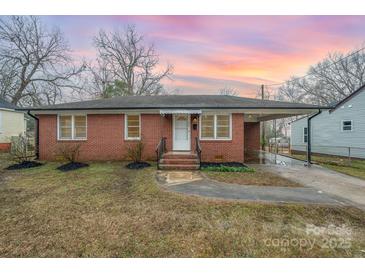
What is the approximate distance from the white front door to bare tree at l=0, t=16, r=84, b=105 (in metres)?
22.7

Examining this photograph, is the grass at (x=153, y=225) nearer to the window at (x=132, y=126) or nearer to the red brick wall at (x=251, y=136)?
the window at (x=132, y=126)

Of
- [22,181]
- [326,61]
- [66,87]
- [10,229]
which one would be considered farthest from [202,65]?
[326,61]

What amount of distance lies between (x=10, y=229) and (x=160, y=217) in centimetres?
281

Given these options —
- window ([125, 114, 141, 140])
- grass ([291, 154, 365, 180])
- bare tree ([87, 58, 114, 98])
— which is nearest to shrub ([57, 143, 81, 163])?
window ([125, 114, 141, 140])

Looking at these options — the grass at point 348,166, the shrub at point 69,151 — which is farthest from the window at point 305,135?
the shrub at point 69,151

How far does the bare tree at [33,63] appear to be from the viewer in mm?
22438

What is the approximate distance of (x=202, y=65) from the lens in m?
15.8

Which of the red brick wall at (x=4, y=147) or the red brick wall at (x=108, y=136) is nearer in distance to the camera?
the red brick wall at (x=108, y=136)

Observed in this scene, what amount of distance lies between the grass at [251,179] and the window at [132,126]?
501cm

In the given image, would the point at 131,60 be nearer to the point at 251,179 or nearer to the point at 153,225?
the point at 251,179

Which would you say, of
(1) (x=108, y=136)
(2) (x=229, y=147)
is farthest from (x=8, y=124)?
(2) (x=229, y=147)

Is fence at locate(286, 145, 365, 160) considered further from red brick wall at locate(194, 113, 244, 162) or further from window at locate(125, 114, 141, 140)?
window at locate(125, 114, 141, 140)

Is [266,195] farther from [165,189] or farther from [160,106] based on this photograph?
[160,106]

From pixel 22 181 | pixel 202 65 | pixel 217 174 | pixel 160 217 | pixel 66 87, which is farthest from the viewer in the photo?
pixel 66 87
